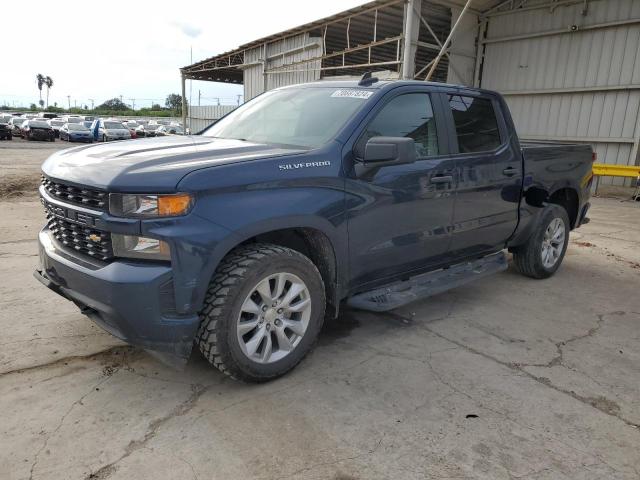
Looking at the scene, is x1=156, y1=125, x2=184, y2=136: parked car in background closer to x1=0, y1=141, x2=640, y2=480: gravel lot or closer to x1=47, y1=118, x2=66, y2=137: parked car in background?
x1=0, y1=141, x2=640, y2=480: gravel lot

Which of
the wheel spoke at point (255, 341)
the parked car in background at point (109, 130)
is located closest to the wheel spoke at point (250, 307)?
the wheel spoke at point (255, 341)

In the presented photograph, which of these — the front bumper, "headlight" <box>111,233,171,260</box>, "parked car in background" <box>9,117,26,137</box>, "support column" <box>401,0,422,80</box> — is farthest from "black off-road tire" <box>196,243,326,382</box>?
"parked car in background" <box>9,117,26,137</box>

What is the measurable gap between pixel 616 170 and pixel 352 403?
502 inches

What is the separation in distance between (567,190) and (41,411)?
540 centimetres

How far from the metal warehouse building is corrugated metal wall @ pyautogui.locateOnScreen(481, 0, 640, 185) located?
25 millimetres

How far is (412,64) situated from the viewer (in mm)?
13805

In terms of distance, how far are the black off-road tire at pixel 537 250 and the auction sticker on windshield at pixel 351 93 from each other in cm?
265

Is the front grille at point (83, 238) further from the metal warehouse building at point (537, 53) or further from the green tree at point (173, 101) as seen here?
the green tree at point (173, 101)

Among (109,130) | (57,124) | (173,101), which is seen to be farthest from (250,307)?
(173,101)

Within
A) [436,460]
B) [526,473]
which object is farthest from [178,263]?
[526,473]

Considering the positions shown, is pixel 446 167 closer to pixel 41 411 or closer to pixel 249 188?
pixel 249 188

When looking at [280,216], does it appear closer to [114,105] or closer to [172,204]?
[172,204]

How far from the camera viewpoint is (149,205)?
2.60m

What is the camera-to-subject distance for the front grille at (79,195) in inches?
106
